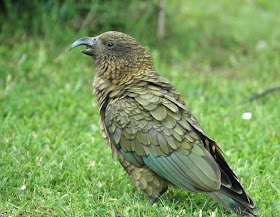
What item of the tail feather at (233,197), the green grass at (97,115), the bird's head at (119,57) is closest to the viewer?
the tail feather at (233,197)

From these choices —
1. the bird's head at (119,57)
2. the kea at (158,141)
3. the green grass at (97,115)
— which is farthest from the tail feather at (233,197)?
the bird's head at (119,57)

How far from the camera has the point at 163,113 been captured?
12.7 feet

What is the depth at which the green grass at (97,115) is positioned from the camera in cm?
388

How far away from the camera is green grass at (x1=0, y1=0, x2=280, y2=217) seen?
3.88 meters

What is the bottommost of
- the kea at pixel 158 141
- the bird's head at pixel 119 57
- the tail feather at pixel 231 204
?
the tail feather at pixel 231 204

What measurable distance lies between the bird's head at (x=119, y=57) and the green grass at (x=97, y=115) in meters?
0.84

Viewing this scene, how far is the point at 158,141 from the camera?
3.82 meters

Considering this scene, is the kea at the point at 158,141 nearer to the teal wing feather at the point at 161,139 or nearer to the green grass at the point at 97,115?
the teal wing feather at the point at 161,139

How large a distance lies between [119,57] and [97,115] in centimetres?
146

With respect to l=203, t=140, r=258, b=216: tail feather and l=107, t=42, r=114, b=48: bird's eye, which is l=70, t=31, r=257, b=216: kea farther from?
l=107, t=42, r=114, b=48: bird's eye

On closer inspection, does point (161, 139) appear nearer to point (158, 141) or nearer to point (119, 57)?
point (158, 141)

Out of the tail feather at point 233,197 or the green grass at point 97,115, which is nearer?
the tail feather at point 233,197

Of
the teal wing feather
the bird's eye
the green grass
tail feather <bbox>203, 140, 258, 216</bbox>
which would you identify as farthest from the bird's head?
tail feather <bbox>203, 140, 258, 216</bbox>

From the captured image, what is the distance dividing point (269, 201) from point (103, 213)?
1.37 m
